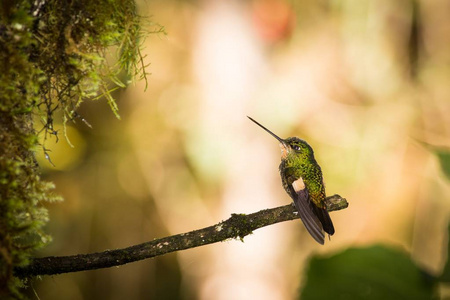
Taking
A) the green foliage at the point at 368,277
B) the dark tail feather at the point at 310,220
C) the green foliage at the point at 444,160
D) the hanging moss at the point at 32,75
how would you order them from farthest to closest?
the dark tail feather at the point at 310,220 → the hanging moss at the point at 32,75 → the green foliage at the point at 444,160 → the green foliage at the point at 368,277

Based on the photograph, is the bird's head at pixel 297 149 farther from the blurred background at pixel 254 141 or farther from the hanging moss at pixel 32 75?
the blurred background at pixel 254 141

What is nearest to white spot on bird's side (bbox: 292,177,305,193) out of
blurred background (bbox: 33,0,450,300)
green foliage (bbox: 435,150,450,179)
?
green foliage (bbox: 435,150,450,179)

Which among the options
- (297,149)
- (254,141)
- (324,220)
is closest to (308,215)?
(324,220)

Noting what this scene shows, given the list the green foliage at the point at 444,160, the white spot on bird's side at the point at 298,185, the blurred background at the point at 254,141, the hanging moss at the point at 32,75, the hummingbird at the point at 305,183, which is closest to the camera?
the green foliage at the point at 444,160

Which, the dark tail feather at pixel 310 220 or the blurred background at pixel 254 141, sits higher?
the blurred background at pixel 254 141

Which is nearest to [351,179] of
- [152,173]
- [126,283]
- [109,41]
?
[152,173]

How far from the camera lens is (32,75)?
1.56m

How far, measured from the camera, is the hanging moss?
4.85 ft

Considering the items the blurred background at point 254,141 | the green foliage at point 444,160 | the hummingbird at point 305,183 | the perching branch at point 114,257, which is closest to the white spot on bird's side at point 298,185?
the hummingbird at point 305,183

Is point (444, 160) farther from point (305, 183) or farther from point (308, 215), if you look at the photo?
point (305, 183)

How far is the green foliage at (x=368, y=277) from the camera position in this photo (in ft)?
2.82

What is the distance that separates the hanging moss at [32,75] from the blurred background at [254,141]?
4802 millimetres

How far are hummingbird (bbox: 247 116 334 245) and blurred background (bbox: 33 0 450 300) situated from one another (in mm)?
3586

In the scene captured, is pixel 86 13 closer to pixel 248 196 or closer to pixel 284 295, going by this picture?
pixel 248 196
